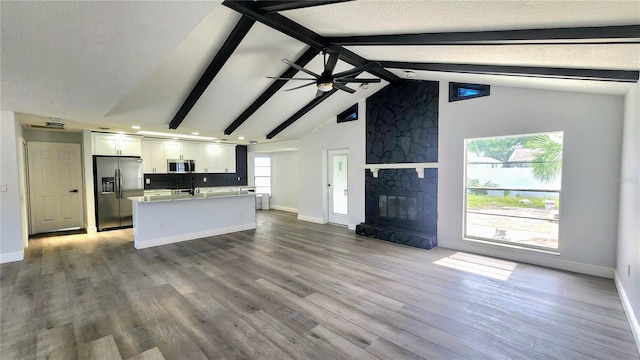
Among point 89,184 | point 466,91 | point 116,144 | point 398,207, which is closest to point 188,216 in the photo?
point 89,184

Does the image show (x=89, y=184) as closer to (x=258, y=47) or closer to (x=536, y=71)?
(x=258, y=47)

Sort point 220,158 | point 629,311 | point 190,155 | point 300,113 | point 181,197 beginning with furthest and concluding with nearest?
point 220,158 → point 190,155 → point 300,113 → point 181,197 → point 629,311

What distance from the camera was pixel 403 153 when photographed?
5625 mm

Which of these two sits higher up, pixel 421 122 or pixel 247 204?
pixel 421 122

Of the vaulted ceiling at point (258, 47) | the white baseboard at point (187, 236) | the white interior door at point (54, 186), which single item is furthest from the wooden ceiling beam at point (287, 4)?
the white interior door at point (54, 186)

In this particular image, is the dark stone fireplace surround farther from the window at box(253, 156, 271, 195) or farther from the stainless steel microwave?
the stainless steel microwave

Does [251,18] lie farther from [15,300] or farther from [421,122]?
[15,300]

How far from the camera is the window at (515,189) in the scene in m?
4.02

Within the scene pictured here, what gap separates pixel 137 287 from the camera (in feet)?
10.9

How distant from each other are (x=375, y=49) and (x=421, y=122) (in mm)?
2113

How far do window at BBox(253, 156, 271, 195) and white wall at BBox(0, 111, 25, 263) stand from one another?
20.1 ft

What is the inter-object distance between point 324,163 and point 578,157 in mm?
4970

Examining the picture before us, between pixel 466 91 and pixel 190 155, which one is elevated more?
pixel 466 91

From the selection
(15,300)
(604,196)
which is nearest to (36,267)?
(15,300)
